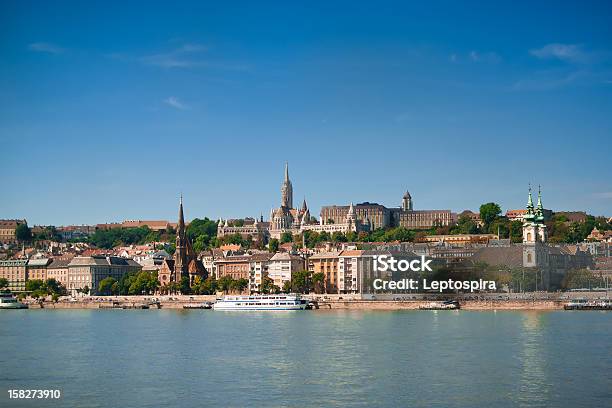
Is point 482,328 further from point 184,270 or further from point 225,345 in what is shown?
point 184,270

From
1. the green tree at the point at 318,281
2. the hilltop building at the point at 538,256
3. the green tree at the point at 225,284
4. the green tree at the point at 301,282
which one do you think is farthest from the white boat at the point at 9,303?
the hilltop building at the point at 538,256

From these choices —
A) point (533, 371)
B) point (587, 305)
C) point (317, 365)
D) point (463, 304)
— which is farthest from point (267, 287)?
point (533, 371)

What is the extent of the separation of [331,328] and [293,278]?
42.1 metres

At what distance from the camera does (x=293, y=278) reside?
8931 cm

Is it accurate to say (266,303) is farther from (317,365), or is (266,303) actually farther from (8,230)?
(8,230)

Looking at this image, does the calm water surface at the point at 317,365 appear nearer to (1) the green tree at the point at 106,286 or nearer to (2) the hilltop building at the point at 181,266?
(2) the hilltop building at the point at 181,266

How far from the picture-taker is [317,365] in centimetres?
3055

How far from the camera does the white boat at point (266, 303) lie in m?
71.3

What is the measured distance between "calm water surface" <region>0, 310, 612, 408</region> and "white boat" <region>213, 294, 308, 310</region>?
2279 centimetres

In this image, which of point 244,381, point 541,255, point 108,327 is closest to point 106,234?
point 541,255

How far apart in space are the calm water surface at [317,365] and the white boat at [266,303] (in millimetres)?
22787

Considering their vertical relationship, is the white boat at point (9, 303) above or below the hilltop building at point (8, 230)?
below

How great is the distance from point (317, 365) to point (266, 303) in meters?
41.5

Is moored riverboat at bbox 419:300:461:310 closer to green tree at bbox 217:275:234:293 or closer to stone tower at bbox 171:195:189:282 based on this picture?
green tree at bbox 217:275:234:293
